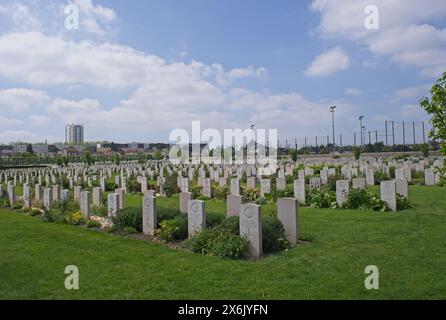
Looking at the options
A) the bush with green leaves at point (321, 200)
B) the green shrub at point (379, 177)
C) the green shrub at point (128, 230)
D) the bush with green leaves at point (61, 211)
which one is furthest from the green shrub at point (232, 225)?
the green shrub at point (379, 177)

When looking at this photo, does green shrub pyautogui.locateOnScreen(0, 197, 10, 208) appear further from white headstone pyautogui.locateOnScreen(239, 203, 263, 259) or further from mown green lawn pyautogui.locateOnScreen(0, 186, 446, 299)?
white headstone pyautogui.locateOnScreen(239, 203, 263, 259)

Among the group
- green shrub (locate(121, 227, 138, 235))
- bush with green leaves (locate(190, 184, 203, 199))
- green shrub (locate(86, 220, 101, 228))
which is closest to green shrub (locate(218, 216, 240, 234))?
green shrub (locate(121, 227, 138, 235))

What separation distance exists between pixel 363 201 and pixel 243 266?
24.2 feet

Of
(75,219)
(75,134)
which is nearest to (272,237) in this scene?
(75,219)

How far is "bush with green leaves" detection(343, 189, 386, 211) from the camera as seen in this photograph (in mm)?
12477

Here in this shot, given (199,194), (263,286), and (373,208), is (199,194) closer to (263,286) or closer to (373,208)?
(373,208)

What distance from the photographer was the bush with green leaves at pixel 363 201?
1248 centimetres

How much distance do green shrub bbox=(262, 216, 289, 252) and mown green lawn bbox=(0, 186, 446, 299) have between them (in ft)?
1.17

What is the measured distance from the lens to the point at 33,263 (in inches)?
297

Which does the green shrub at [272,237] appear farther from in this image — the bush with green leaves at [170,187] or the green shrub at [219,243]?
the bush with green leaves at [170,187]
